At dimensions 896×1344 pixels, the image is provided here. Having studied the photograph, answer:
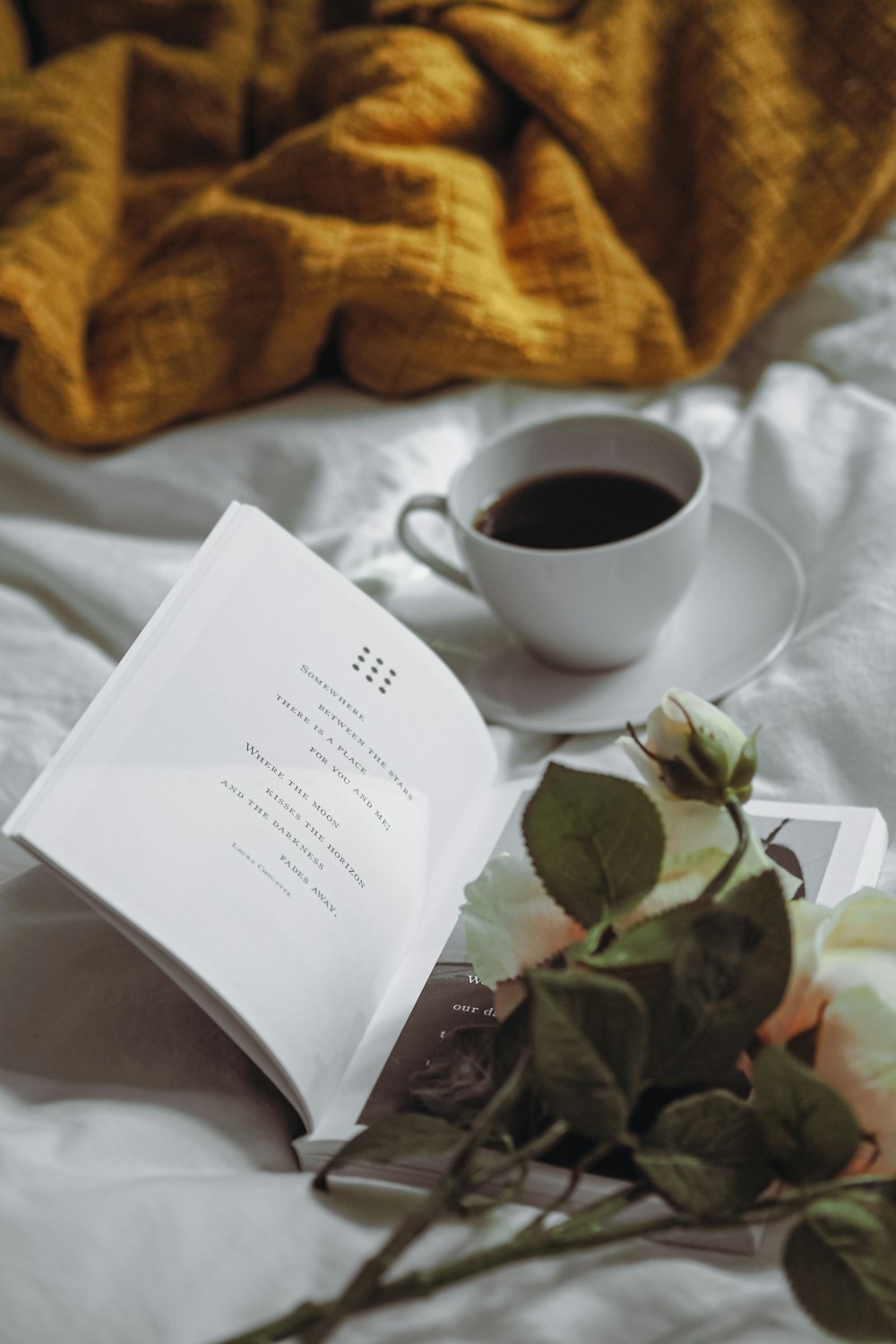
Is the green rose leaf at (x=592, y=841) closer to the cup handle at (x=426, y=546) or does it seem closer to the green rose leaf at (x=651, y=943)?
the green rose leaf at (x=651, y=943)

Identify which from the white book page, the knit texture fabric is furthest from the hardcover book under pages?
the knit texture fabric

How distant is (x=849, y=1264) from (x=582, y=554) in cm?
37

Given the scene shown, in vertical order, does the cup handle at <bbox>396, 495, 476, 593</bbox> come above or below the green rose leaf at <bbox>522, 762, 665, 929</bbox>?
below

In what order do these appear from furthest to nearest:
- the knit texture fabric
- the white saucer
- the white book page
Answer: the knit texture fabric
the white saucer
the white book page

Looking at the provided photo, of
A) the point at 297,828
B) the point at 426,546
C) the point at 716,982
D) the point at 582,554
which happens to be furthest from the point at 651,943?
the point at 426,546

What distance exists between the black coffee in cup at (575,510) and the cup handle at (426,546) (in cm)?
3

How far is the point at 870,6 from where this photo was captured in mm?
818

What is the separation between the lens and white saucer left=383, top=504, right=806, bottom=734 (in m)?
0.61

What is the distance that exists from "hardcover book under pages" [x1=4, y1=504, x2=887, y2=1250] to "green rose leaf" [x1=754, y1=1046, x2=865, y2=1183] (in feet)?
0.21

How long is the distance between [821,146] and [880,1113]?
0.73 meters

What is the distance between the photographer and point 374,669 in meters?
0.51

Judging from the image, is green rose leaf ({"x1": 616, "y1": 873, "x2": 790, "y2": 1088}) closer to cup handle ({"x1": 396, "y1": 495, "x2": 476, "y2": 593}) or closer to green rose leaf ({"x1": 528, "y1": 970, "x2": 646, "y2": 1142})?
green rose leaf ({"x1": 528, "y1": 970, "x2": 646, "y2": 1142})

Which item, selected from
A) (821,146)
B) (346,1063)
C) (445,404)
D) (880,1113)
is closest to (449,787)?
(346,1063)

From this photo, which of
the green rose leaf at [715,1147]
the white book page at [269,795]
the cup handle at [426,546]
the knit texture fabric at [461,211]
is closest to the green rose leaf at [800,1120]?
the green rose leaf at [715,1147]
